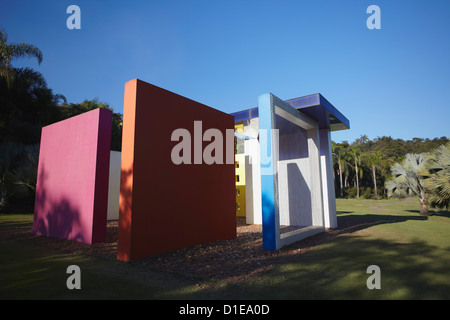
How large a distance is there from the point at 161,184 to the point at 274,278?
3513 mm

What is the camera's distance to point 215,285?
13.4 feet

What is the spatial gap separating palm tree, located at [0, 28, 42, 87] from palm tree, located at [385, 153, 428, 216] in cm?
2434

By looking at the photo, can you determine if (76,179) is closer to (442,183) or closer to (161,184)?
(161,184)

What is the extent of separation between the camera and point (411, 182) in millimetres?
14898

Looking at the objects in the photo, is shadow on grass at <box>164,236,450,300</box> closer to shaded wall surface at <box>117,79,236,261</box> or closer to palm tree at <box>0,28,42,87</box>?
shaded wall surface at <box>117,79,236,261</box>

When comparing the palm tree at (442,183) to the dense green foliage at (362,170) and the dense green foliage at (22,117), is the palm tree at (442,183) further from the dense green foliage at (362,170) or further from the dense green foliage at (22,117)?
the dense green foliage at (362,170)

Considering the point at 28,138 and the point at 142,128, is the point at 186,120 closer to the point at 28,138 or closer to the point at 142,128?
the point at 142,128

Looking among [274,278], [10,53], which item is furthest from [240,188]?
[10,53]

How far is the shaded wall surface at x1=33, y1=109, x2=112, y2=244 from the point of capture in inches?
297

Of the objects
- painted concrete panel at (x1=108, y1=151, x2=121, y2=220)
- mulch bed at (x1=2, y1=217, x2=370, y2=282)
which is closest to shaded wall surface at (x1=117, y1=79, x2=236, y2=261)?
mulch bed at (x1=2, y1=217, x2=370, y2=282)

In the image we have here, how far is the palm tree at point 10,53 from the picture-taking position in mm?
15945

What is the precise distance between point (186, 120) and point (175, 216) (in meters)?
2.74

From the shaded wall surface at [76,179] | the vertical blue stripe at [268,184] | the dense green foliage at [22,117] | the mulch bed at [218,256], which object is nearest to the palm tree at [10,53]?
the dense green foliage at [22,117]
